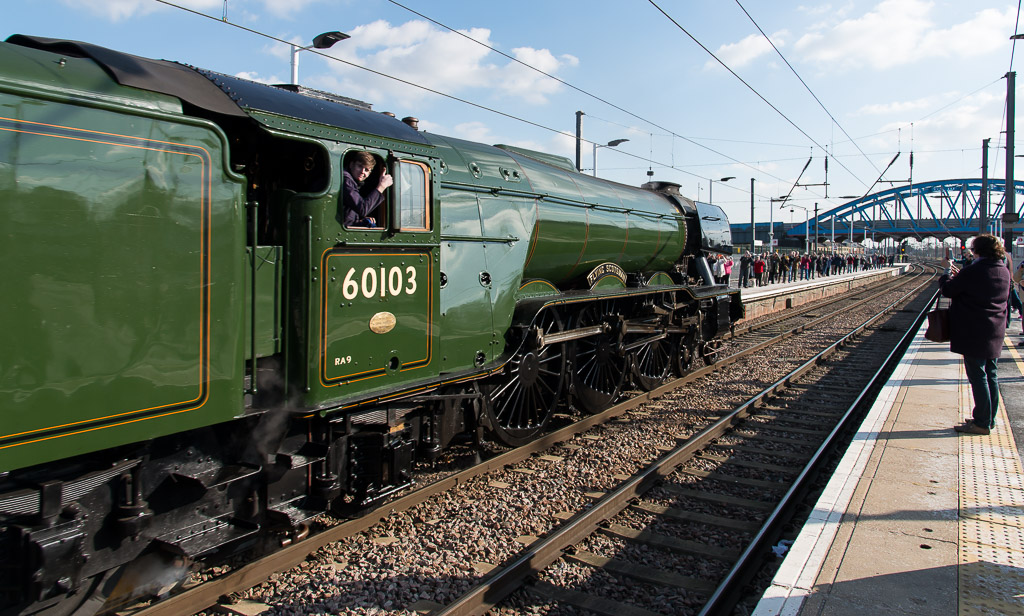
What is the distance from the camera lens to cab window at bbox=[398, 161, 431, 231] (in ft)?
15.7

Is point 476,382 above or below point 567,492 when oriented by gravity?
above

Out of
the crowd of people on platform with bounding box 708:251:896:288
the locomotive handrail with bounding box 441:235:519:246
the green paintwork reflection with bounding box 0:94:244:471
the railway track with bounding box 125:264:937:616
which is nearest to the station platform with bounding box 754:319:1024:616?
the railway track with bounding box 125:264:937:616

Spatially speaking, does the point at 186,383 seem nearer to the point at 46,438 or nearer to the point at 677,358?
the point at 46,438

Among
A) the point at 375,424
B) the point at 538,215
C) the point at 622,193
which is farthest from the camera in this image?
the point at 622,193

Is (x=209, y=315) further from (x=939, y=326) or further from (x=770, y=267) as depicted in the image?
(x=770, y=267)

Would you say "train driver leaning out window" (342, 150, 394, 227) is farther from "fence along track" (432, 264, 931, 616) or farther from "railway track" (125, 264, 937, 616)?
"fence along track" (432, 264, 931, 616)

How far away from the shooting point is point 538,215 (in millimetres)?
7137

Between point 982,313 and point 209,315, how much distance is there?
6.93 m

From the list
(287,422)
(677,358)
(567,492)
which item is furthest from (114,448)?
(677,358)

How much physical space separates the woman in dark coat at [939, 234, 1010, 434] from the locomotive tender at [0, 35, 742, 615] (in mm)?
4247

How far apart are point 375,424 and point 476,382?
1413 millimetres

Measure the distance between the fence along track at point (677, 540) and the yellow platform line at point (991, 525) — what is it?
3.98 feet

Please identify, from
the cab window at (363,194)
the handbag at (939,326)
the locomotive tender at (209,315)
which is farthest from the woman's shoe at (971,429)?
the cab window at (363,194)

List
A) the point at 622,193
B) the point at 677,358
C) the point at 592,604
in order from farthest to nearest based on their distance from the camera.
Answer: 1. the point at 677,358
2. the point at 622,193
3. the point at 592,604
